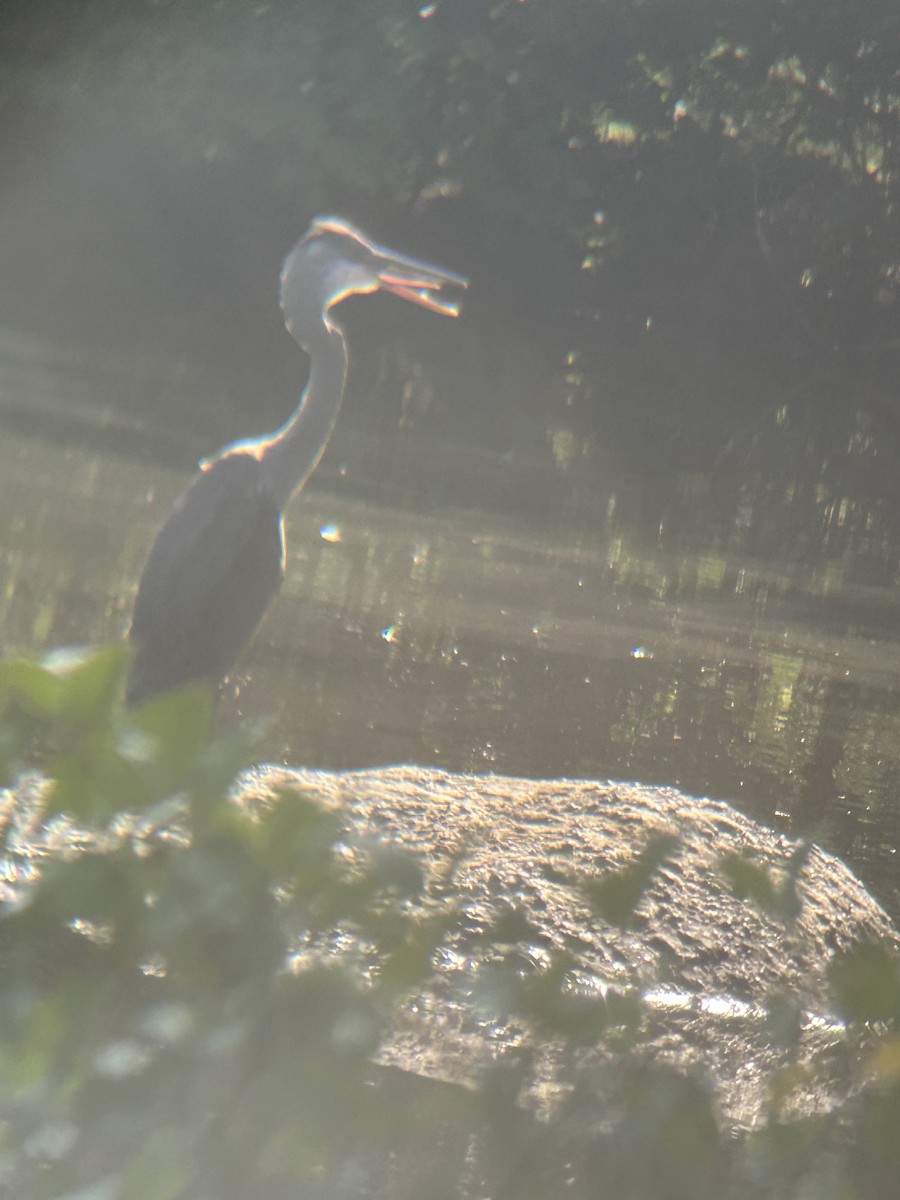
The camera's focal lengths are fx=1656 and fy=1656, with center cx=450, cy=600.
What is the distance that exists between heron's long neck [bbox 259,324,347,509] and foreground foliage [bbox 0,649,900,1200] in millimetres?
3539

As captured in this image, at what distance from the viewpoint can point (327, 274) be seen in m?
4.99

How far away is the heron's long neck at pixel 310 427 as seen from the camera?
420 centimetres

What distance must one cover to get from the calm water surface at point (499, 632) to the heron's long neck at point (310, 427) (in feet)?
2.05

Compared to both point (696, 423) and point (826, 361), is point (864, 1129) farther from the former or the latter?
point (826, 361)

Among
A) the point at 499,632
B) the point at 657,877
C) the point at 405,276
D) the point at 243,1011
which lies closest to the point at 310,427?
the point at 405,276

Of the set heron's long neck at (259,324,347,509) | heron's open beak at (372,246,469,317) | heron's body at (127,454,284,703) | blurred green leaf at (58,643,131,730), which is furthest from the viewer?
heron's open beak at (372,246,469,317)

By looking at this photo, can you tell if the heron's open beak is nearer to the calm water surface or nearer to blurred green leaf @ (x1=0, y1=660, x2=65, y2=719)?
the calm water surface

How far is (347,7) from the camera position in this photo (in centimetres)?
1576

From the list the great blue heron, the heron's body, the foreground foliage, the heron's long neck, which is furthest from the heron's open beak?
the foreground foliage

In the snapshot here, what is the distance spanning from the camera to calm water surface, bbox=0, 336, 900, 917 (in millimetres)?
4656

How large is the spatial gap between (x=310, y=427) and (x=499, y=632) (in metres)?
1.95

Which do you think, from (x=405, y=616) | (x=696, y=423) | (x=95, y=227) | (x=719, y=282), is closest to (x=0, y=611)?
(x=405, y=616)

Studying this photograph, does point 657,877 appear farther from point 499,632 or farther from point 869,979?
point 499,632

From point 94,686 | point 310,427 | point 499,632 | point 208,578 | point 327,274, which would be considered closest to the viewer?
point 94,686
